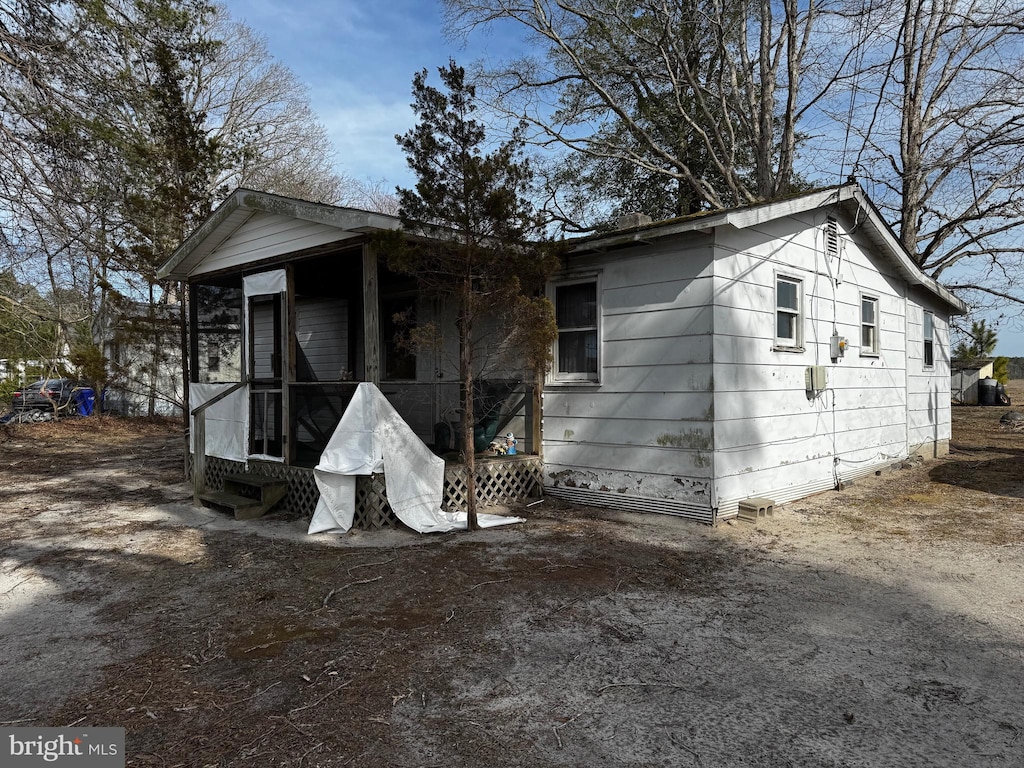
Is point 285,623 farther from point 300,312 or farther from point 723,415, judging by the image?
point 300,312

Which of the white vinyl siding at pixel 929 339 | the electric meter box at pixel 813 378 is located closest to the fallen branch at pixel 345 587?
the electric meter box at pixel 813 378

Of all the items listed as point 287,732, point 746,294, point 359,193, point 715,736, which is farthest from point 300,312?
point 359,193

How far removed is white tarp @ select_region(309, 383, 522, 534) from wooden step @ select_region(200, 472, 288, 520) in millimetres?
1097

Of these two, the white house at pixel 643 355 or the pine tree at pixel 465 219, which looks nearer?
the pine tree at pixel 465 219

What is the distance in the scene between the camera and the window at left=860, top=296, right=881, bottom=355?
9805 mm

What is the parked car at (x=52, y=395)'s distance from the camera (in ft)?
58.7

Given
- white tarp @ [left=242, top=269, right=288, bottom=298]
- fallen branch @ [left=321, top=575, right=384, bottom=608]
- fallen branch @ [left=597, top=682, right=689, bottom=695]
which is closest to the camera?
fallen branch @ [left=597, top=682, right=689, bottom=695]

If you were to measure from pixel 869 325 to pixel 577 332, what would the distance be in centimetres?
524

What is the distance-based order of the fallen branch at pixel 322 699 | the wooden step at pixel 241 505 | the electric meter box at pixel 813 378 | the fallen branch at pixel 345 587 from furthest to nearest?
the electric meter box at pixel 813 378 < the wooden step at pixel 241 505 < the fallen branch at pixel 345 587 < the fallen branch at pixel 322 699

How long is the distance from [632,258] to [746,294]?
1316 mm

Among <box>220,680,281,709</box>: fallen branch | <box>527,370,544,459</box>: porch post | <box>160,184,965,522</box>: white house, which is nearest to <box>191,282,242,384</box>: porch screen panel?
<box>160,184,965,522</box>: white house

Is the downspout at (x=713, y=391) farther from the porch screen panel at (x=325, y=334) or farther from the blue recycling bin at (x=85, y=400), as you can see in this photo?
the blue recycling bin at (x=85, y=400)

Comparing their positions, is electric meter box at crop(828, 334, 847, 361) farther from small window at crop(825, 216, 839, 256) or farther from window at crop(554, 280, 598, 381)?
window at crop(554, 280, 598, 381)

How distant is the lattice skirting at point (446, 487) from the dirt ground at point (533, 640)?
0.44 meters
